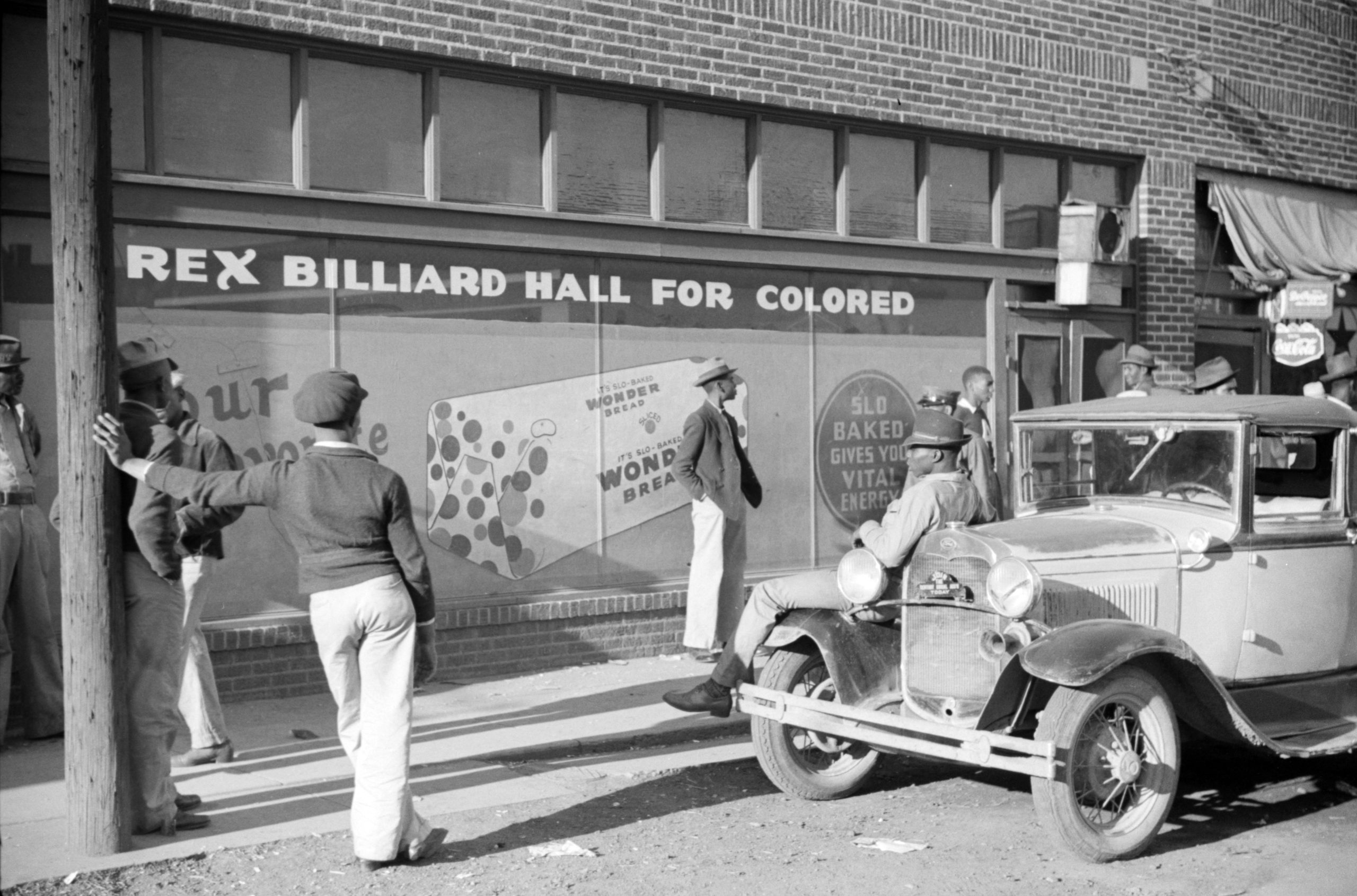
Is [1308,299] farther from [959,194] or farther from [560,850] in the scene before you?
[560,850]

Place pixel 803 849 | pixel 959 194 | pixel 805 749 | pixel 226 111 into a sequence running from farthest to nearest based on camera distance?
pixel 959 194, pixel 226 111, pixel 805 749, pixel 803 849

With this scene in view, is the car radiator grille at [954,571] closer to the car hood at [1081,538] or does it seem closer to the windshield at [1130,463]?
the car hood at [1081,538]

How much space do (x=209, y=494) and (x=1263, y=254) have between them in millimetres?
11416

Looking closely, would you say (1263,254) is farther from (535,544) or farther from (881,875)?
(881,875)

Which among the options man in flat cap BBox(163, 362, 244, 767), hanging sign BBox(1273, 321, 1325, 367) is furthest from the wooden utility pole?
hanging sign BBox(1273, 321, 1325, 367)

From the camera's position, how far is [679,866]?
234 inches

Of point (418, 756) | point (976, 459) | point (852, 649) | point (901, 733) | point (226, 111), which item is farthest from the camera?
point (976, 459)

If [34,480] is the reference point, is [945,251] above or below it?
above

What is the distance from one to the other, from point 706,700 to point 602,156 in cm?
453

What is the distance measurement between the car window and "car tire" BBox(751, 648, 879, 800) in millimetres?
2166

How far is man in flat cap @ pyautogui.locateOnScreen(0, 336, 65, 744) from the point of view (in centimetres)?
776

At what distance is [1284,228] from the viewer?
14727 mm

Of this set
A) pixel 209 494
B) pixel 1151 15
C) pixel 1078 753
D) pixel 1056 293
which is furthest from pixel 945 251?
pixel 209 494

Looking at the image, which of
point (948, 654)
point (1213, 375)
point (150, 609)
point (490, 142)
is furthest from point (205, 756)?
point (1213, 375)
